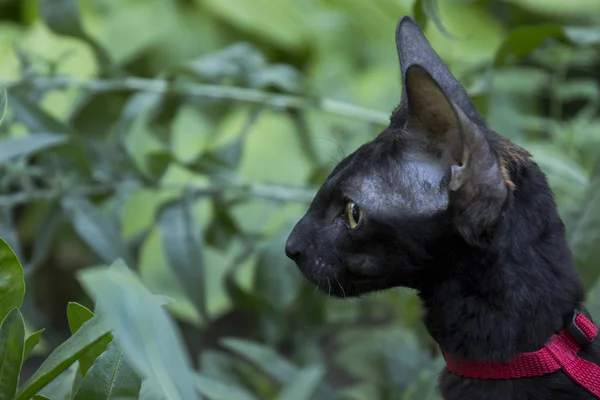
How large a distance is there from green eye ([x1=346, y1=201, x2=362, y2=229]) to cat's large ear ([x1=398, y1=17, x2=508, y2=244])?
0.36 feet

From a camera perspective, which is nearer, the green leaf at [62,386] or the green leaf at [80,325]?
the green leaf at [80,325]

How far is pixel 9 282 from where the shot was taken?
92cm

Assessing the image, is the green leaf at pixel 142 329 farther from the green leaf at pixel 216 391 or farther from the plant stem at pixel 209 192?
the plant stem at pixel 209 192

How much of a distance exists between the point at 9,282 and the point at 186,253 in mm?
843

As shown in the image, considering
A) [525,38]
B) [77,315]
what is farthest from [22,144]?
[525,38]

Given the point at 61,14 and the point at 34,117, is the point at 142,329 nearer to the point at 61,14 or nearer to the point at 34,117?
the point at 34,117

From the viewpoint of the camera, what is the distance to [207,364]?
1.75 metres

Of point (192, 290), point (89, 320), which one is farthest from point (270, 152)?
point (89, 320)

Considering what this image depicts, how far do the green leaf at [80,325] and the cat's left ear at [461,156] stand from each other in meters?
0.41

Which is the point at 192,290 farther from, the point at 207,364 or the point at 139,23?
the point at 139,23

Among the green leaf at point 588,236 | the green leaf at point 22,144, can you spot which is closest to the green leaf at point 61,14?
the green leaf at point 22,144

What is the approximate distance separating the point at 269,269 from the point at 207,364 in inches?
10.9

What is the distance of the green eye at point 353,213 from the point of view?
1016 millimetres

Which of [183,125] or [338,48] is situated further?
[338,48]
